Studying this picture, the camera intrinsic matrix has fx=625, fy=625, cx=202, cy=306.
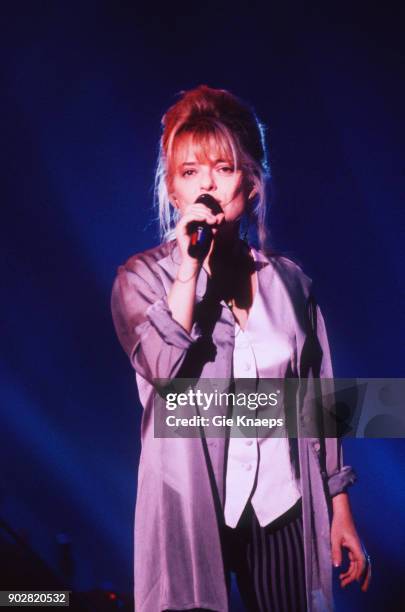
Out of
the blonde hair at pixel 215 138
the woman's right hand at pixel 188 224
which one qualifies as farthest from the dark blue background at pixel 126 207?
the woman's right hand at pixel 188 224

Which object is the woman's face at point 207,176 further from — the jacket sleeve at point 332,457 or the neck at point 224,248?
the jacket sleeve at point 332,457

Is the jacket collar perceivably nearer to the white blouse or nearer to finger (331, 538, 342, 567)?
the white blouse

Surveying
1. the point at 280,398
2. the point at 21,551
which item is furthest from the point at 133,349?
the point at 21,551

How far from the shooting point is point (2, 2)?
6.18 ft

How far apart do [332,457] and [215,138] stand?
86cm

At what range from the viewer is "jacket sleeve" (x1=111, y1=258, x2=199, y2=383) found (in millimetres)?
1463

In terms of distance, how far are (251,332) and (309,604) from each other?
67cm

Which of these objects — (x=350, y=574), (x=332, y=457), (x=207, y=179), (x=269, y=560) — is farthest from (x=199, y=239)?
(x=350, y=574)

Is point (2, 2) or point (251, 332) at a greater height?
point (2, 2)

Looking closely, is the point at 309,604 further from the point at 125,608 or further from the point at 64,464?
the point at 64,464

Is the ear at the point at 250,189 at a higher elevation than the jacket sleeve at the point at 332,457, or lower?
higher

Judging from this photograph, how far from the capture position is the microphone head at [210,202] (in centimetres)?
151

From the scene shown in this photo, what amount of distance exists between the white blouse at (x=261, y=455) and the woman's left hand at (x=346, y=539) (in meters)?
0.15

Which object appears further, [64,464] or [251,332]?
[64,464]
